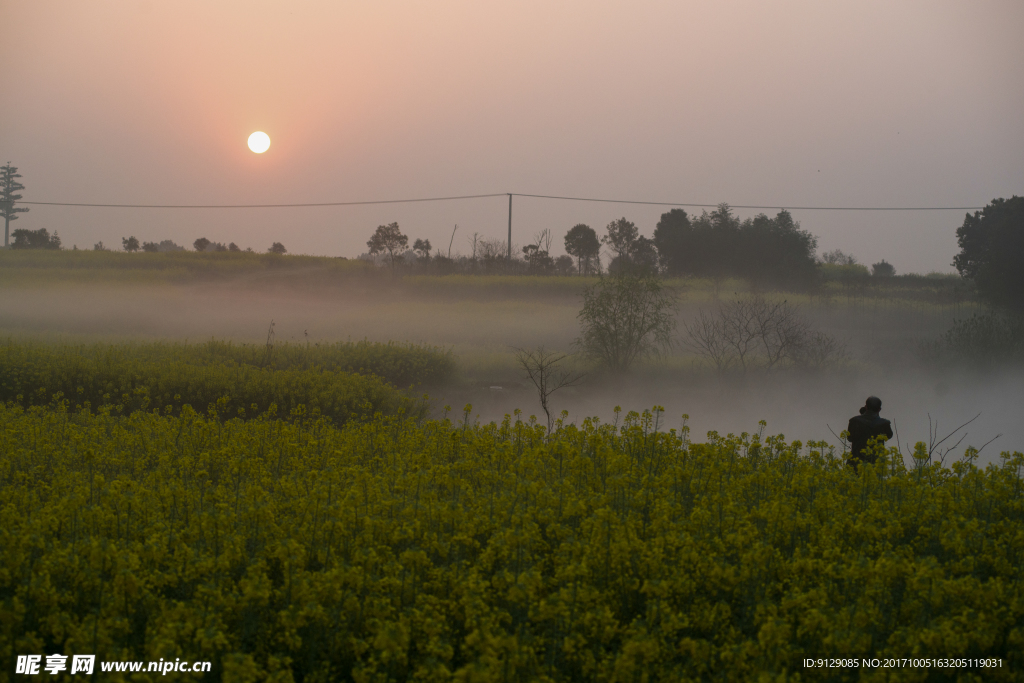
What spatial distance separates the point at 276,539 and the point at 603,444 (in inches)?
132

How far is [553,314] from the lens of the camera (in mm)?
26484

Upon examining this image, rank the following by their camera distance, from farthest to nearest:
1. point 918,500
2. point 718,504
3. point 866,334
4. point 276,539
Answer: point 866,334
point 918,500
point 718,504
point 276,539

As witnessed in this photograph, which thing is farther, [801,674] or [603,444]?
[603,444]

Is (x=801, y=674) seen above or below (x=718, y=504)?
below

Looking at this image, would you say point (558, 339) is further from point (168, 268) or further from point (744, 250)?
point (168, 268)

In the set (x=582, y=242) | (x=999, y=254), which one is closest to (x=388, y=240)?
(x=582, y=242)

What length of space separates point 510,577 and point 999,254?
95.4 feet

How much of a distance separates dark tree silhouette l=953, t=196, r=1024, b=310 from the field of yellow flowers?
24.5 metres

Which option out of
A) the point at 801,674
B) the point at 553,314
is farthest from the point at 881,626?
the point at 553,314

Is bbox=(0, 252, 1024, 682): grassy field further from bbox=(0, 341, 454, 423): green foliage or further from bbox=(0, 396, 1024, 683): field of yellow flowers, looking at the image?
bbox=(0, 341, 454, 423): green foliage

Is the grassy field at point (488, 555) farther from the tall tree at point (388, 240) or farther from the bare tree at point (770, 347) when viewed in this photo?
the tall tree at point (388, 240)

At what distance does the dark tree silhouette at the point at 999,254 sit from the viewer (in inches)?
997

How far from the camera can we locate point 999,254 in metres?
25.9

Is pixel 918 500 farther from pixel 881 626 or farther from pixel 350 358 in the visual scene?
pixel 350 358
